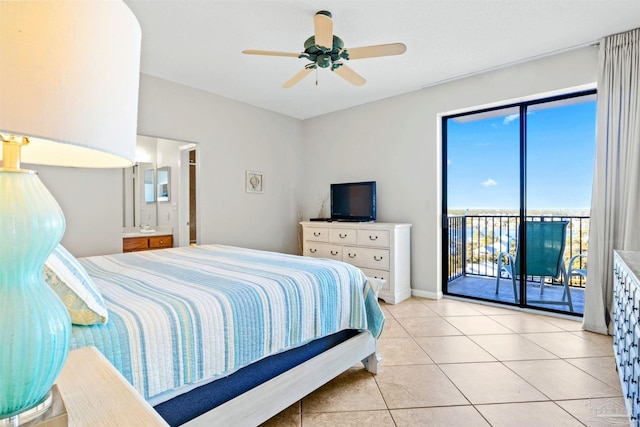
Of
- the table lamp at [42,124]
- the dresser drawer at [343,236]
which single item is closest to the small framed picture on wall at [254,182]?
the dresser drawer at [343,236]

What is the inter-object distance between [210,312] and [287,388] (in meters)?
0.60

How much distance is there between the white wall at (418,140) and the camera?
3.11 meters

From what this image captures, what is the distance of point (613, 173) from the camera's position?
8.82 ft

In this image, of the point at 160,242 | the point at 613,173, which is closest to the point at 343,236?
the point at 160,242

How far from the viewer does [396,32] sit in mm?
2615

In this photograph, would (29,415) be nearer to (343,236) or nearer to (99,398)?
(99,398)

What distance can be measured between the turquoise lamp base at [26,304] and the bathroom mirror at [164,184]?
4.56 m

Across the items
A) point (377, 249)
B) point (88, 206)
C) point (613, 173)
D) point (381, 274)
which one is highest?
point (613, 173)

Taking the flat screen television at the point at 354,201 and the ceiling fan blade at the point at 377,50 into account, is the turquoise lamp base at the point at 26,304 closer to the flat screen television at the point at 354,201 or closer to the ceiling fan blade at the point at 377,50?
the ceiling fan blade at the point at 377,50

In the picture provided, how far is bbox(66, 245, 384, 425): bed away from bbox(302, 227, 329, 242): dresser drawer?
2147 millimetres

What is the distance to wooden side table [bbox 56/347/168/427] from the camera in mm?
563

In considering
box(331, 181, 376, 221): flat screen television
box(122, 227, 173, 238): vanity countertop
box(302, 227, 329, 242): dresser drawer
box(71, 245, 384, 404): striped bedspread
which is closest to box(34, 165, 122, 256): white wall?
box(122, 227, 173, 238): vanity countertop

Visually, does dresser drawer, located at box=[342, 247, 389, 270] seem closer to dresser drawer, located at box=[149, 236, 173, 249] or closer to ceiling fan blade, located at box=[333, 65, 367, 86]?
ceiling fan blade, located at box=[333, 65, 367, 86]

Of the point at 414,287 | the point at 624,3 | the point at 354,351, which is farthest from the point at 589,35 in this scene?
the point at 354,351
